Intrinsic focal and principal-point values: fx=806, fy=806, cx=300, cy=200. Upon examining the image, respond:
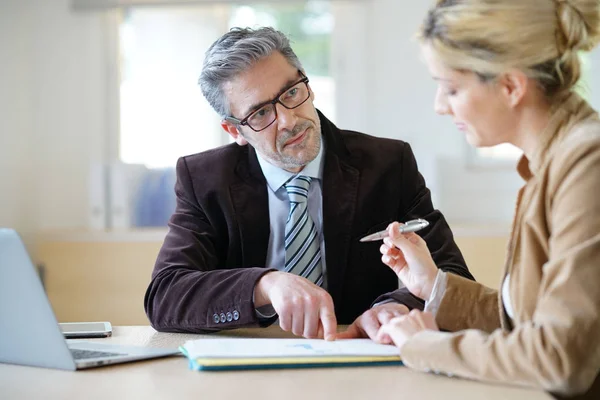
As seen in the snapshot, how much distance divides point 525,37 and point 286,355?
0.65 m

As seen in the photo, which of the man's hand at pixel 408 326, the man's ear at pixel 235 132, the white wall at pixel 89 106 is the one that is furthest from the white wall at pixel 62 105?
the man's hand at pixel 408 326

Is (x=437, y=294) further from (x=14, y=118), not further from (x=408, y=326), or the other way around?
(x=14, y=118)

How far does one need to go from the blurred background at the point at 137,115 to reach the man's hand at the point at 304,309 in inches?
85.6

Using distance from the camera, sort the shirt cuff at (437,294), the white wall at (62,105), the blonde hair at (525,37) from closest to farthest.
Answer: the blonde hair at (525,37) < the shirt cuff at (437,294) < the white wall at (62,105)

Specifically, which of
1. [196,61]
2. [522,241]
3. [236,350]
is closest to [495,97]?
[522,241]

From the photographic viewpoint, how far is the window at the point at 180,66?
4070 millimetres

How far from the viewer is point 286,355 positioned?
137 cm

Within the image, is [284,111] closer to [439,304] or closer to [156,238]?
[439,304]

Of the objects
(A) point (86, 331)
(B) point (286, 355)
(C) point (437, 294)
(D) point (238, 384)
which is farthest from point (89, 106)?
(D) point (238, 384)

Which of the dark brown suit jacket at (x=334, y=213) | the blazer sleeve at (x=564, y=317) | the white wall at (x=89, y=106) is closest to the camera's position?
the blazer sleeve at (x=564, y=317)

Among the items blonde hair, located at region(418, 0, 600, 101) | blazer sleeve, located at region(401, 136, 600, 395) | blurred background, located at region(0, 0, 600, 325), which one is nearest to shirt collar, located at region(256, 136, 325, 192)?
blonde hair, located at region(418, 0, 600, 101)

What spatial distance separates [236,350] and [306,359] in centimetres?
15

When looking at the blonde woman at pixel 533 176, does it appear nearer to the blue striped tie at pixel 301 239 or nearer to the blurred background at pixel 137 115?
the blue striped tie at pixel 301 239

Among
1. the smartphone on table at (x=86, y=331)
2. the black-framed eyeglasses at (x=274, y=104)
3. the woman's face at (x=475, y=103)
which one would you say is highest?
the woman's face at (x=475, y=103)
